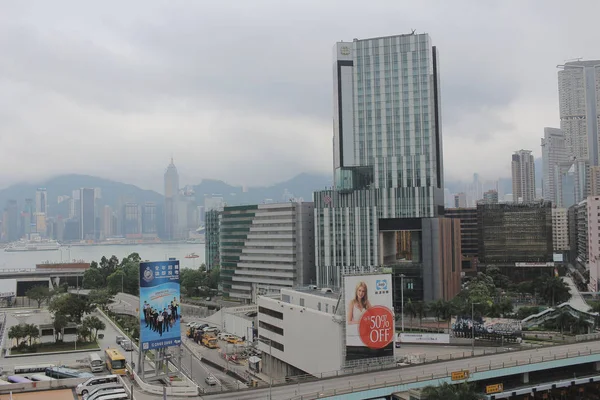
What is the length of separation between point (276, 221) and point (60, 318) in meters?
39.5

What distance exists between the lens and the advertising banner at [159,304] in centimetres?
3125

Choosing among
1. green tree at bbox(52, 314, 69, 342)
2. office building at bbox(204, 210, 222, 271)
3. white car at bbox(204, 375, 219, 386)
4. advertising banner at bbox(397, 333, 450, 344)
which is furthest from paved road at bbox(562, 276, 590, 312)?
office building at bbox(204, 210, 222, 271)

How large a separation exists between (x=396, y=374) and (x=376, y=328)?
3303 mm

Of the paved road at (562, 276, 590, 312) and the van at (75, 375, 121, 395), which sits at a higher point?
the van at (75, 375, 121, 395)

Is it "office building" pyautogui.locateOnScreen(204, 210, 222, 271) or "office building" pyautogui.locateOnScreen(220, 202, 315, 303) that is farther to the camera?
"office building" pyautogui.locateOnScreen(204, 210, 222, 271)

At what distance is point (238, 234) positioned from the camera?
3622 inches

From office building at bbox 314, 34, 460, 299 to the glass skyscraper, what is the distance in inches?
5.3

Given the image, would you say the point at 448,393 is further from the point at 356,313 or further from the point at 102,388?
the point at 102,388

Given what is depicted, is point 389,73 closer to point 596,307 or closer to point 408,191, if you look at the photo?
point 408,191

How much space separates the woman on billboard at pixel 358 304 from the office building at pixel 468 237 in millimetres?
77793

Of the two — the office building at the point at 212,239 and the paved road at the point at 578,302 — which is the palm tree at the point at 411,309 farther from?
the office building at the point at 212,239

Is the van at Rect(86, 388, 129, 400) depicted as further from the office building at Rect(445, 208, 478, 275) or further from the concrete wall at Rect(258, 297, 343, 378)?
the office building at Rect(445, 208, 478, 275)

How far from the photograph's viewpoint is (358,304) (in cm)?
3591

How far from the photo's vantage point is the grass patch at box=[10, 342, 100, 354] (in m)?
47.3
